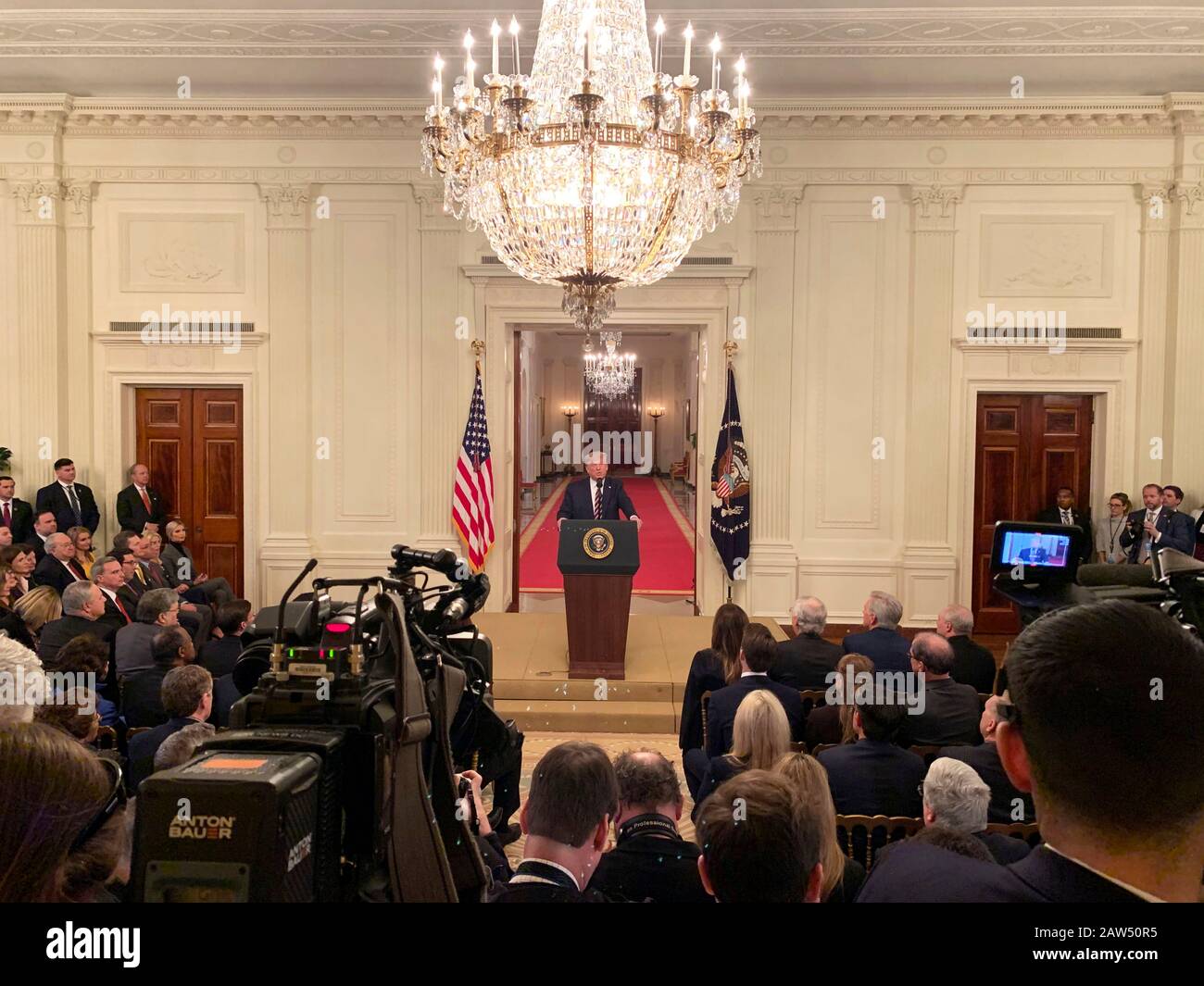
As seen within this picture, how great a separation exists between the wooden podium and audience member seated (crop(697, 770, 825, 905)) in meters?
4.64

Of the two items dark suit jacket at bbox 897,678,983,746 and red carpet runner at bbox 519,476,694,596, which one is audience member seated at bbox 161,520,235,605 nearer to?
red carpet runner at bbox 519,476,694,596

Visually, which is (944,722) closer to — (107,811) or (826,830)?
(826,830)

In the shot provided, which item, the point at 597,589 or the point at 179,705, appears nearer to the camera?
the point at 179,705

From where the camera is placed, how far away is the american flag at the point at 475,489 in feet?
29.5

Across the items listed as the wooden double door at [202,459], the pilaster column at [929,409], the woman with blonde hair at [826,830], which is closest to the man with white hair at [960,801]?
the woman with blonde hair at [826,830]

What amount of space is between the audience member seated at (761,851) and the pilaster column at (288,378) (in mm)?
8195

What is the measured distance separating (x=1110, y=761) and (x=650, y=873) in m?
1.52

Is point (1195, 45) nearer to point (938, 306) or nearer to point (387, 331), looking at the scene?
point (938, 306)

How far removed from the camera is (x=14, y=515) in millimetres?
8641

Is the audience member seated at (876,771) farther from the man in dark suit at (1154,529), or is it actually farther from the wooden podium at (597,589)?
the man in dark suit at (1154,529)

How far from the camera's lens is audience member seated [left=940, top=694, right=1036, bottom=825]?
324 centimetres

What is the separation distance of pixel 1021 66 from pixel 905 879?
8888mm

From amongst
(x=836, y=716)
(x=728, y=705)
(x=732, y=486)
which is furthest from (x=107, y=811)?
(x=732, y=486)

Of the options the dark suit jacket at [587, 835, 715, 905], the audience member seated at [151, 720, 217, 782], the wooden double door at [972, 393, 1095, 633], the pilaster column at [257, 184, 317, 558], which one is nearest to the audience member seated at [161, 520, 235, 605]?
the pilaster column at [257, 184, 317, 558]
